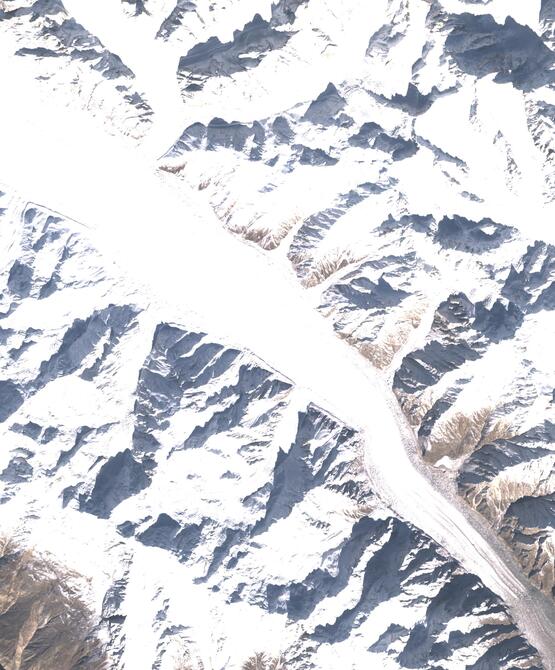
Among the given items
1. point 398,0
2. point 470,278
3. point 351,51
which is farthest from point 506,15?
point 470,278

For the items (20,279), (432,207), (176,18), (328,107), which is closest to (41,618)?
(20,279)

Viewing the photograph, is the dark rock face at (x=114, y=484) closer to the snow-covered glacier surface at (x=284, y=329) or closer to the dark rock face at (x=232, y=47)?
the snow-covered glacier surface at (x=284, y=329)

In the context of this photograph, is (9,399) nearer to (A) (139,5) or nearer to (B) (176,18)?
(B) (176,18)

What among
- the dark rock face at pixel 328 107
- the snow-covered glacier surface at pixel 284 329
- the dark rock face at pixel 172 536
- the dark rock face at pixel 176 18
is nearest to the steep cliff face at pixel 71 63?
the snow-covered glacier surface at pixel 284 329

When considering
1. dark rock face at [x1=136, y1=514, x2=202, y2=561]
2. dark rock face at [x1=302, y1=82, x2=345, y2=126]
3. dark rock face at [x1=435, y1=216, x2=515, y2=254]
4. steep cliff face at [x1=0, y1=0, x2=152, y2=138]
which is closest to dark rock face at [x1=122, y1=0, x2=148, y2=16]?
steep cliff face at [x1=0, y1=0, x2=152, y2=138]

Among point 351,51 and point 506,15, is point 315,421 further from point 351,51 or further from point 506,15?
point 506,15

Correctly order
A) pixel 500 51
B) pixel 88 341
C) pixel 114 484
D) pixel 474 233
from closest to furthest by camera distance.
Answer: pixel 114 484, pixel 88 341, pixel 474 233, pixel 500 51
